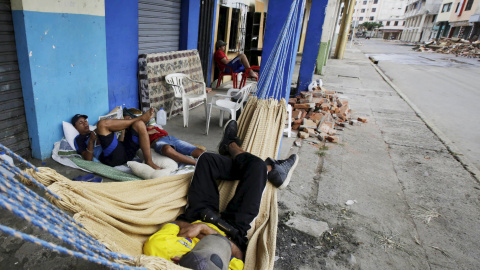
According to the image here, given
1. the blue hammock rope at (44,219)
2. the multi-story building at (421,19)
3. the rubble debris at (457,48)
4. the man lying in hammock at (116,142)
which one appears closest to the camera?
the blue hammock rope at (44,219)

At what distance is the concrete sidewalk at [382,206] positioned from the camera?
2021mm

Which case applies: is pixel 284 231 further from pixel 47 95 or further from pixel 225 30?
pixel 225 30

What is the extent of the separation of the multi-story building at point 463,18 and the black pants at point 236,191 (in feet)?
97.4

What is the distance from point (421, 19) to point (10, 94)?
4899cm

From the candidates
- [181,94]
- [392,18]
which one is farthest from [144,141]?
[392,18]

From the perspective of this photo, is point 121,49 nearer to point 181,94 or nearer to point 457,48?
point 181,94

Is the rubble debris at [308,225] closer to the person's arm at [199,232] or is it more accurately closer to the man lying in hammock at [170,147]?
the person's arm at [199,232]

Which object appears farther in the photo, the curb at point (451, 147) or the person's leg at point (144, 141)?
the curb at point (451, 147)

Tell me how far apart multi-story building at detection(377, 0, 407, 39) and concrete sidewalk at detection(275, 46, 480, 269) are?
5797cm

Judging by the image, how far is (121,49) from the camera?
348 cm

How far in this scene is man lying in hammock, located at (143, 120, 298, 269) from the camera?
154 cm

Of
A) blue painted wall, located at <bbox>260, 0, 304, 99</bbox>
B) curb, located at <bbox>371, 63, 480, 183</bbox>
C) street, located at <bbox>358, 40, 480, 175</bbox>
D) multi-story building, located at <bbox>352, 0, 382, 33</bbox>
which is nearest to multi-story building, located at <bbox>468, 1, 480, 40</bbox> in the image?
street, located at <bbox>358, 40, 480, 175</bbox>

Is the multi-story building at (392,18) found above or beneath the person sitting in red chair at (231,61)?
above

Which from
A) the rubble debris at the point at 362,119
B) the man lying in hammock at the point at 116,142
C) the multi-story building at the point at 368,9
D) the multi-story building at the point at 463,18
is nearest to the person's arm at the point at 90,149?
the man lying in hammock at the point at 116,142
